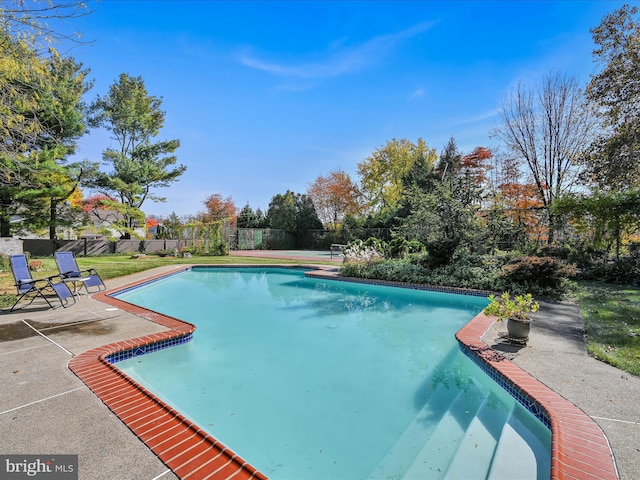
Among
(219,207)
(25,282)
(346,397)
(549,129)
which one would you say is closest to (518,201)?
(549,129)

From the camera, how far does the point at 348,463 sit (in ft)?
8.57

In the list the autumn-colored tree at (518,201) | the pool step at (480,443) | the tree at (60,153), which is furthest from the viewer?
the tree at (60,153)

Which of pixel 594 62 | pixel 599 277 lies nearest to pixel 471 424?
pixel 599 277

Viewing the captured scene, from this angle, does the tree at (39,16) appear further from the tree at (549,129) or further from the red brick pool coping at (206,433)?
the tree at (549,129)

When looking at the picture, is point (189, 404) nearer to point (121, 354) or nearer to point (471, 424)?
point (121, 354)

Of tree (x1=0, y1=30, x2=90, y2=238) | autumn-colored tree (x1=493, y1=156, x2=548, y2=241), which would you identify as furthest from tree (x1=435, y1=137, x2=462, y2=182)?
tree (x1=0, y1=30, x2=90, y2=238)

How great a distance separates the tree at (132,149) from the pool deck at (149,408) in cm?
1964

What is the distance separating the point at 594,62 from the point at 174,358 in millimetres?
16145

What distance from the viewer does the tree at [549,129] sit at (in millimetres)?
14422

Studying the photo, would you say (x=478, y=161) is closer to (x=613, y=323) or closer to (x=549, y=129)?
(x=549, y=129)

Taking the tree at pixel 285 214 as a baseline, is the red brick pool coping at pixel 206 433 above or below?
below

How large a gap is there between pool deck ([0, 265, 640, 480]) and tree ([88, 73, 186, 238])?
19639 millimetres

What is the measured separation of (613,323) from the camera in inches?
212

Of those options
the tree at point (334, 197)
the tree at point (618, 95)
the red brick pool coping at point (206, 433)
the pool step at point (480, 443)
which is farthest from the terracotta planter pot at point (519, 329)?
the tree at point (334, 197)
